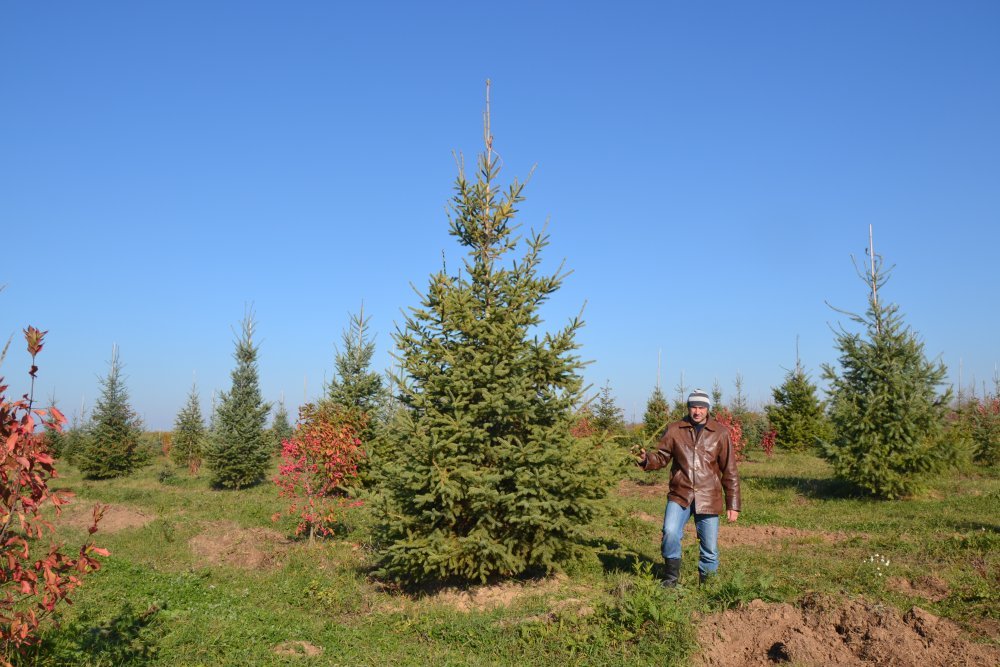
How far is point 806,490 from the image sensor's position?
14.7 m

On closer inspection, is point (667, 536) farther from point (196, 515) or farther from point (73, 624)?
point (196, 515)

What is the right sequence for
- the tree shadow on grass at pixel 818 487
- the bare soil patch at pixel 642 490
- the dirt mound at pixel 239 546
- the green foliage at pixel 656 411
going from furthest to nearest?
1. the green foliage at pixel 656 411
2. the bare soil patch at pixel 642 490
3. the tree shadow on grass at pixel 818 487
4. the dirt mound at pixel 239 546

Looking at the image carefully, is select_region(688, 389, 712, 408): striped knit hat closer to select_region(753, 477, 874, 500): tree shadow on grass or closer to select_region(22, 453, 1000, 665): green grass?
select_region(22, 453, 1000, 665): green grass

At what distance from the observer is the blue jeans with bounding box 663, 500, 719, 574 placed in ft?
22.4

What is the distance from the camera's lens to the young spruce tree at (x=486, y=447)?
7.01 meters

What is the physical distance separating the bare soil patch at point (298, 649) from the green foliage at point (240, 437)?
15.4 metres

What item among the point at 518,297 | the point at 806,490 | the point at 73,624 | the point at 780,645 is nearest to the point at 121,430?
the point at 73,624

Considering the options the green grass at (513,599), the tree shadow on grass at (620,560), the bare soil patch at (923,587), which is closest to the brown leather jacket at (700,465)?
the green grass at (513,599)

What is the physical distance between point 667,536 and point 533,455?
1735 millimetres

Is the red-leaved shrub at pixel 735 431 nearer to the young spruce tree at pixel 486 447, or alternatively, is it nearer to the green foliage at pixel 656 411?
the green foliage at pixel 656 411

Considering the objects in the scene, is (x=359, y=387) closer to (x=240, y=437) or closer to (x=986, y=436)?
(x=240, y=437)

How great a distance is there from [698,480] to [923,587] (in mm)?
2349

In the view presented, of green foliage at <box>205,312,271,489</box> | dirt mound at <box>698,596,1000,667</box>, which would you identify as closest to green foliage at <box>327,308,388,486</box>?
green foliage at <box>205,312,271,489</box>

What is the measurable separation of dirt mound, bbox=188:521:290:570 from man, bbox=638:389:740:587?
609 cm
